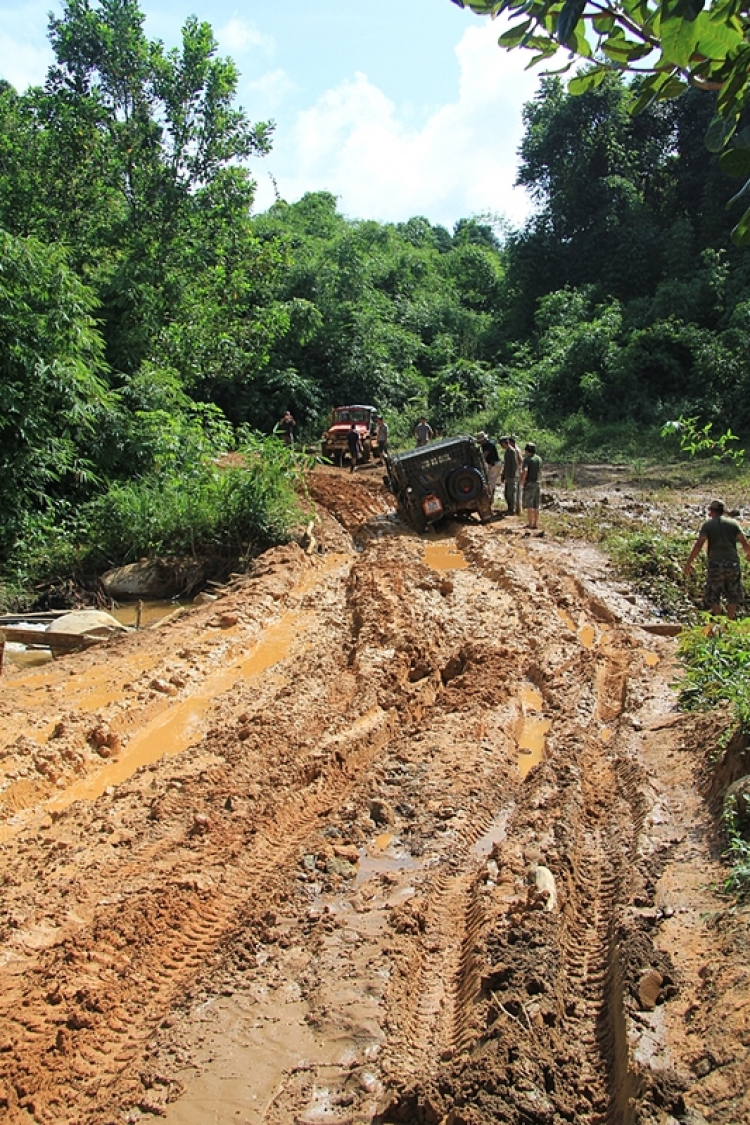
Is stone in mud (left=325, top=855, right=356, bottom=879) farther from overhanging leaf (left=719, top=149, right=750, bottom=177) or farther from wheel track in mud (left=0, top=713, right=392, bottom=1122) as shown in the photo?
overhanging leaf (left=719, top=149, right=750, bottom=177)

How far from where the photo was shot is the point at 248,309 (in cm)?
2550

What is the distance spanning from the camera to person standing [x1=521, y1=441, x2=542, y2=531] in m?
14.9

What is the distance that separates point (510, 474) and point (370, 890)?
12.5m

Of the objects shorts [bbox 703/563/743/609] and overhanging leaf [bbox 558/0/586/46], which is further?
shorts [bbox 703/563/743/609]

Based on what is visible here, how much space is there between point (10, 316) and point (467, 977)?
12.5 metres

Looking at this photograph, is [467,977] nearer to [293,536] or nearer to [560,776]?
[560,776]

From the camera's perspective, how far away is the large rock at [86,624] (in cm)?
1073

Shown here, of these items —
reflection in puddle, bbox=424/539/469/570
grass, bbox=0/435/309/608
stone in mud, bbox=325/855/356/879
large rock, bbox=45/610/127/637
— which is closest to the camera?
stone in mud, bbox=325/855/356/879

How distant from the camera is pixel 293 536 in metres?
14.8

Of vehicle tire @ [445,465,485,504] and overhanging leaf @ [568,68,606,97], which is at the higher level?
overhanging leaf @ [568,68,606,97]

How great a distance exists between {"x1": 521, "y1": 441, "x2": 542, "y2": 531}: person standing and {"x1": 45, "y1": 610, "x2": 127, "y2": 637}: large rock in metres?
7.34

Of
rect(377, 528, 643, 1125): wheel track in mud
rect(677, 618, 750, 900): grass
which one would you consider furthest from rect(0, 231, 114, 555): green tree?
rect(377, 528, 643, 1125): wheel track in mud

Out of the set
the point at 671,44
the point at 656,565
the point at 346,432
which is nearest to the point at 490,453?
the point at 656,565

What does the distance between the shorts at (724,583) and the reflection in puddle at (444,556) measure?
14.2 feet
